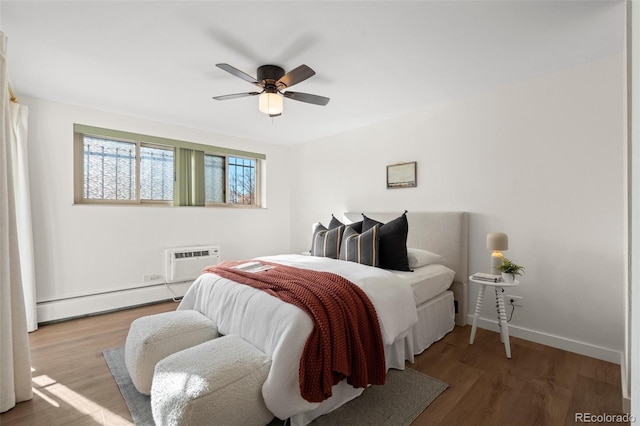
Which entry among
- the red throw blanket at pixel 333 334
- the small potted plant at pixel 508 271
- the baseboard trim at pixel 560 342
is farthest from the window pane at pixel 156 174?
the baseboard trim at pixel 560 342

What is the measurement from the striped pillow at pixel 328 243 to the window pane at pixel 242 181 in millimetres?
2100

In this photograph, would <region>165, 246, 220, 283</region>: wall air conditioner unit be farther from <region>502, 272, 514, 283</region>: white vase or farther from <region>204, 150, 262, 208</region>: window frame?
<region>502, 272, 514, 283</region>: white vase

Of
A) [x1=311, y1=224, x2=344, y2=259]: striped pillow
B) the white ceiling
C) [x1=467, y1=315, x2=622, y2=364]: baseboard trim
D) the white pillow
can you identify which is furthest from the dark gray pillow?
the white ceiling

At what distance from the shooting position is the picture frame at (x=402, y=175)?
3.56 meters

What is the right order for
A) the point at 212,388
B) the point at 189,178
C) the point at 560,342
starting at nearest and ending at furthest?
the point at 212,388, the point at 560,342, the point at 189,178

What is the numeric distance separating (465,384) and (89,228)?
418cm

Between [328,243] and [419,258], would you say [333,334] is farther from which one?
[328,243]

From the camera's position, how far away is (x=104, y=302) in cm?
344

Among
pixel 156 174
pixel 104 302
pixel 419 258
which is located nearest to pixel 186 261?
pixel 104 302

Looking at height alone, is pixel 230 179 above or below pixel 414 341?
above

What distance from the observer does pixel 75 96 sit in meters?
3.06

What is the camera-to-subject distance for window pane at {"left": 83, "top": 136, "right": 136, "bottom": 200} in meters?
3.52

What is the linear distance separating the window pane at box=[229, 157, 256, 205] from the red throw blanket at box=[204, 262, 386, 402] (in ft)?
9.76

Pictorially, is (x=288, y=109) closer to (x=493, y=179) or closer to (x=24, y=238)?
(x=493, y=179)
